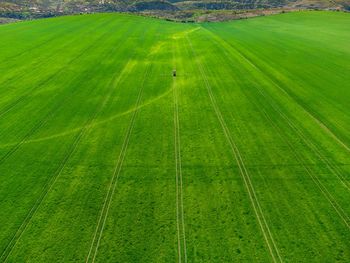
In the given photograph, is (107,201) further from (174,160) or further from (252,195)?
(252,195)

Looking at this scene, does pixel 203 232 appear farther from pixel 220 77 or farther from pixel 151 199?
pixel 220 77

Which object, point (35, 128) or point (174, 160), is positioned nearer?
point (174, 160)

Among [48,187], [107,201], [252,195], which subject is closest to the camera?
[107,201]

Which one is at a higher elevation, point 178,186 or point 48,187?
point 48,187

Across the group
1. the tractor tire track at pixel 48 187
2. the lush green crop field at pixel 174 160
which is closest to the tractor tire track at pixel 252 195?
the lush green crop field at pixel 174 160

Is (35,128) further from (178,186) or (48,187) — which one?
(178,186)

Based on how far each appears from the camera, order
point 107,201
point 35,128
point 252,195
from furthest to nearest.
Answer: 1. point 35,128
2. point 252,195
3. point 107,201

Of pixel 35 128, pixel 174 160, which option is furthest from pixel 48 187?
pixel 35 128

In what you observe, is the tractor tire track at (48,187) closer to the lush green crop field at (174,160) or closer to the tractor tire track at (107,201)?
the lush green crop field at (174,160)

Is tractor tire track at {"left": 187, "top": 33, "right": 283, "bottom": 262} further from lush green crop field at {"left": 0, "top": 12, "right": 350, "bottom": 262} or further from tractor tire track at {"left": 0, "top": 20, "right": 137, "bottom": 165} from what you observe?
tractor tire track at {"left": 0, "top": 20, "right": 137, "bottom": 165}

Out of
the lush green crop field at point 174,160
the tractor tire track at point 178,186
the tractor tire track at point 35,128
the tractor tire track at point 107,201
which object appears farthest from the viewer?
the tractor tire track at point 35,128
